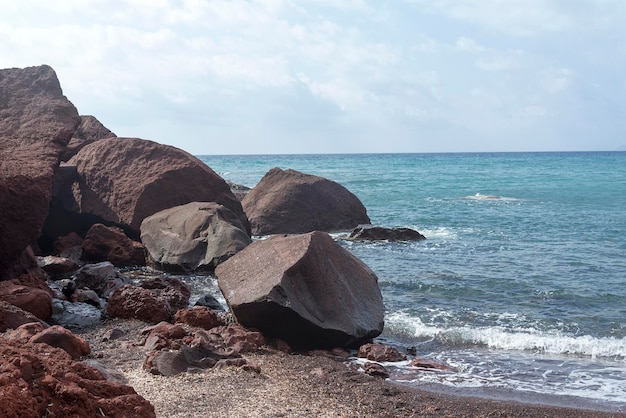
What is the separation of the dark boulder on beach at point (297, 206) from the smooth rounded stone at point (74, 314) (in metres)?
10.8

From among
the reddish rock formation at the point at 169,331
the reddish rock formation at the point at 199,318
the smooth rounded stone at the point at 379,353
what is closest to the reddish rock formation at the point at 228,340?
the reddish rock formation at the point at 169,331

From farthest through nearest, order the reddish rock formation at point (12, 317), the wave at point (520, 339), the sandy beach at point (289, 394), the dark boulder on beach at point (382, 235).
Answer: the dark boulder on beach at point (382, 235) → the wave at point (520, 339) → the reddish rock formation at point (12, 317) → the sandy beach at point (289, 394)

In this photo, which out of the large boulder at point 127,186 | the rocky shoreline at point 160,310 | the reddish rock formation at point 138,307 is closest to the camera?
the rocky shoreline at point 160,310

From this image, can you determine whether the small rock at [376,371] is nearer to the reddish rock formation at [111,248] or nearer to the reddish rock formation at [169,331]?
the reddish rock formation at [169,331]

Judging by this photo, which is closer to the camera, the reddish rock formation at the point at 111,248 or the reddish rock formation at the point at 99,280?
the reddish rock formation at the point at 99,280

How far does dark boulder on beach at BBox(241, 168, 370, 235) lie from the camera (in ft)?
67.6

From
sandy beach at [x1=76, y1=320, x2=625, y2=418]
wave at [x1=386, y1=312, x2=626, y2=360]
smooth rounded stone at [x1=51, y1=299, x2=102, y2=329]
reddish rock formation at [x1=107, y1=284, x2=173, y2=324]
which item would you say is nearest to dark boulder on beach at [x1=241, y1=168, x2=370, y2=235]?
wave at [x1=386, y1=312, x2=626, y2=360]

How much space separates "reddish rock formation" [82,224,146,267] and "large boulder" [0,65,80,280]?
303 centimetres

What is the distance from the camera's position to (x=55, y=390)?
3693 millimetres

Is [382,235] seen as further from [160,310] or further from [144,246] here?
[160,310]

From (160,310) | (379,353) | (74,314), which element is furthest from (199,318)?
(379,353)

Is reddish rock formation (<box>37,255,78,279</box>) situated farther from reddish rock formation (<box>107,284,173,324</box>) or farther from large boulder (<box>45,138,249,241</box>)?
reddish rock formation (<box>107,284,173,324</box>)

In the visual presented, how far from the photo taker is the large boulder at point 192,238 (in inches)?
552

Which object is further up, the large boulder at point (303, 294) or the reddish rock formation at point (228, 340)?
the large boulder at point (303, 294)
